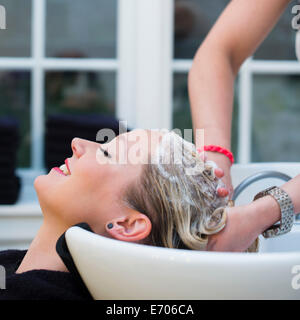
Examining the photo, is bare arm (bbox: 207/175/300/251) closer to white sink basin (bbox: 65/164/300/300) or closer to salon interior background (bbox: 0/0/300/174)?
white sink basin (bbox: 65/164/300/300)

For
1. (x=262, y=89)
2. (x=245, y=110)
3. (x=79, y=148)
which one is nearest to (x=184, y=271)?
(x=79, y=148)

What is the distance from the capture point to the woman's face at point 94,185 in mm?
979

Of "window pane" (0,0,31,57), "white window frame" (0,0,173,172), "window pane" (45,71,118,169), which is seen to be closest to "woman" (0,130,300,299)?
"white window frame" (0,0,173,172)

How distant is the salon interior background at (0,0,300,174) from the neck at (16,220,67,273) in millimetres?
1176

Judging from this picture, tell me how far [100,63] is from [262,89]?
2.64ft

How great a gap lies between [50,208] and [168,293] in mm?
351

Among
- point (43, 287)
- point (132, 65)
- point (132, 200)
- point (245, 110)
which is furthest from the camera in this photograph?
point (245, 110)

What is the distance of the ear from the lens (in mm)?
937

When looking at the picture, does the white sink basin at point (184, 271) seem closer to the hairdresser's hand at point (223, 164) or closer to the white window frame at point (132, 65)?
the hairdresser's hand at point (223, 164)

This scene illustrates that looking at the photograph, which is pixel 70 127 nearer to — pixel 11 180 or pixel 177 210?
pixel 11 180

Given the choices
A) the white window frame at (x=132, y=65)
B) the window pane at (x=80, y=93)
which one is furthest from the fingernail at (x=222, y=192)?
the window pane at (x=80, y=93)

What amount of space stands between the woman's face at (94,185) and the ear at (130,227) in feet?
0.07

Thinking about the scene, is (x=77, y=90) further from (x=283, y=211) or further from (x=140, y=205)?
(x=283, y=211)

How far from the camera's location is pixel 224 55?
130cm
